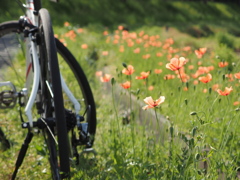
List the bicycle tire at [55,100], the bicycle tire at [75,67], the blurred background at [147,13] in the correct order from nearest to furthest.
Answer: the bicycle tire at [55,100] < the bicycle tire at [75,67] < the blurred background at [147,13]

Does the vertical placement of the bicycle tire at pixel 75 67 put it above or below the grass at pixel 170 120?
Result: above

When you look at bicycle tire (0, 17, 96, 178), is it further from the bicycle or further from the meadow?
the meadow

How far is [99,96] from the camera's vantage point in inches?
192

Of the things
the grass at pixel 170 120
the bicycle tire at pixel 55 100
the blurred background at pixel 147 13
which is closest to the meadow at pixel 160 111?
the grass at pixel 170 120

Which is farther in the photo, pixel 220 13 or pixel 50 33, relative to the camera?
pixel 220 13

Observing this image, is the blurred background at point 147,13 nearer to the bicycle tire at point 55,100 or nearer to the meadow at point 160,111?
the meadow at point 160,111

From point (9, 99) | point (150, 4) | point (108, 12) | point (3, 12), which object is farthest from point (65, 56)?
point (150, 4)

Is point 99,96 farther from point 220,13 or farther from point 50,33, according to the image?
point 220,13

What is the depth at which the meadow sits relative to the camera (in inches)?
89.7

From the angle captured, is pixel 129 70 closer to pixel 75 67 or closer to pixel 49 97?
pixel 75 67

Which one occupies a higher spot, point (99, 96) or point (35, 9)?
point (35, 9)

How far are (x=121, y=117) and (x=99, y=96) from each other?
957 millimetres

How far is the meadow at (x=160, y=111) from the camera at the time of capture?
7.47 ft

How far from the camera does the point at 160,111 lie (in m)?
3.54
